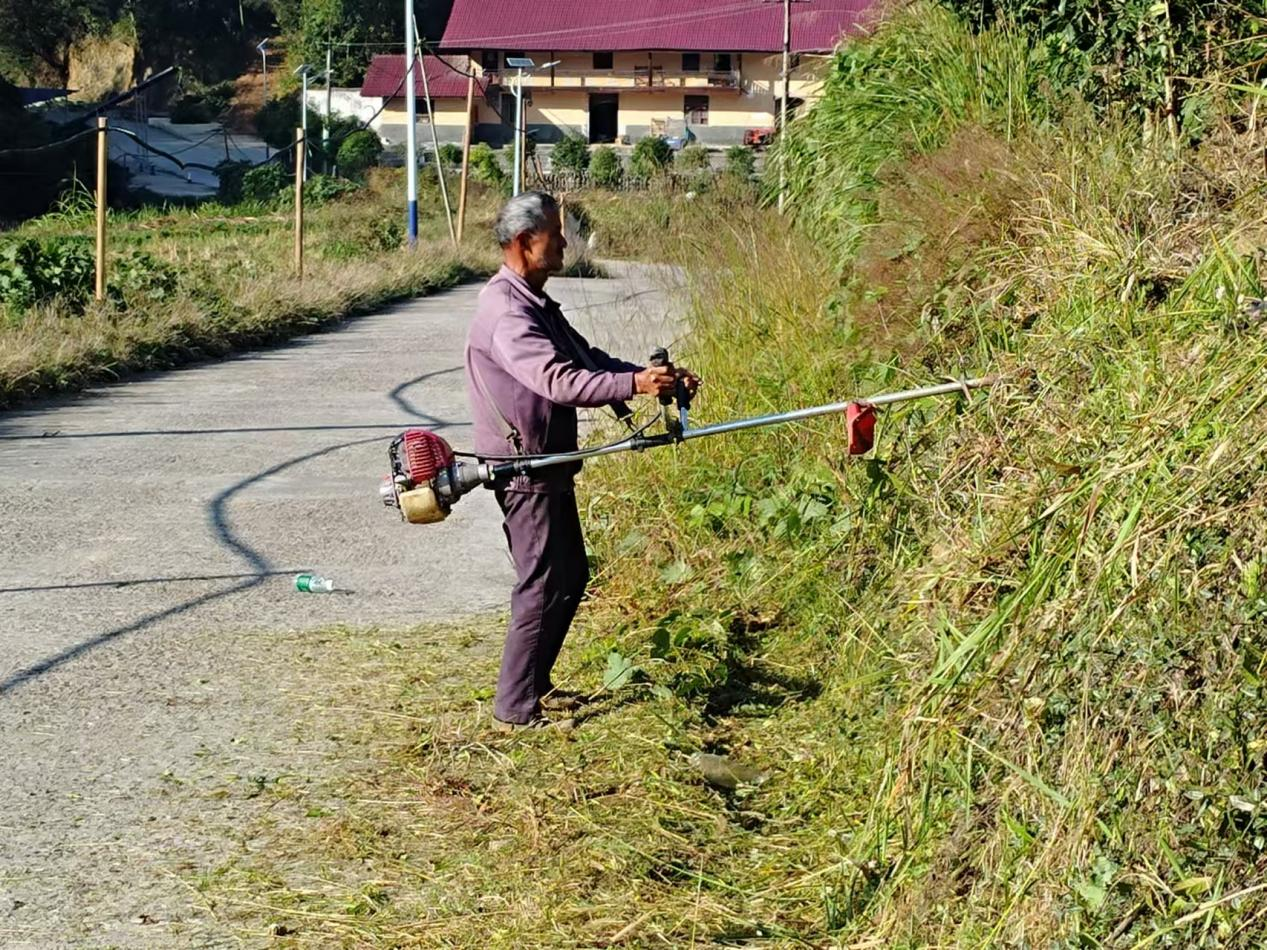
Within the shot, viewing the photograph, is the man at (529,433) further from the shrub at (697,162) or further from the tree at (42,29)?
the tree at (42,29)

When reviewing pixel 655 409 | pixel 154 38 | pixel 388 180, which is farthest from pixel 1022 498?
pixel 154 38

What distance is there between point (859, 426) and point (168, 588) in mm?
3794

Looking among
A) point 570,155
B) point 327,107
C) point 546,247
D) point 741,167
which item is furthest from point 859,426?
point 327,107

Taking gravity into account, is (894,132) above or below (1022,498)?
above

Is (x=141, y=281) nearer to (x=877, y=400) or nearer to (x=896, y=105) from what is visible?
(x=896, y=105)

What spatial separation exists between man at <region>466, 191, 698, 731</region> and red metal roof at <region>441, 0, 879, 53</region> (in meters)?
Answer: 60.6

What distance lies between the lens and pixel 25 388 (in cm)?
1231

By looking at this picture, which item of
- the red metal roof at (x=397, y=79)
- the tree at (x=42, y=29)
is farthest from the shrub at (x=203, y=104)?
the red metal roof at (x=397, y=79)

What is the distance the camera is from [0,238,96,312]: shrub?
577 inches

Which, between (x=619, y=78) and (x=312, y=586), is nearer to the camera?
(x=312, y=586)

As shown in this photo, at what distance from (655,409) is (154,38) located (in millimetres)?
78257

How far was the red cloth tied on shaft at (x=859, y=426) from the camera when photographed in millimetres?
4668

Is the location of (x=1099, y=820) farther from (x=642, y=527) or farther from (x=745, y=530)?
(x=642, y=527)

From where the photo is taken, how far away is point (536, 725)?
5.62 metres
